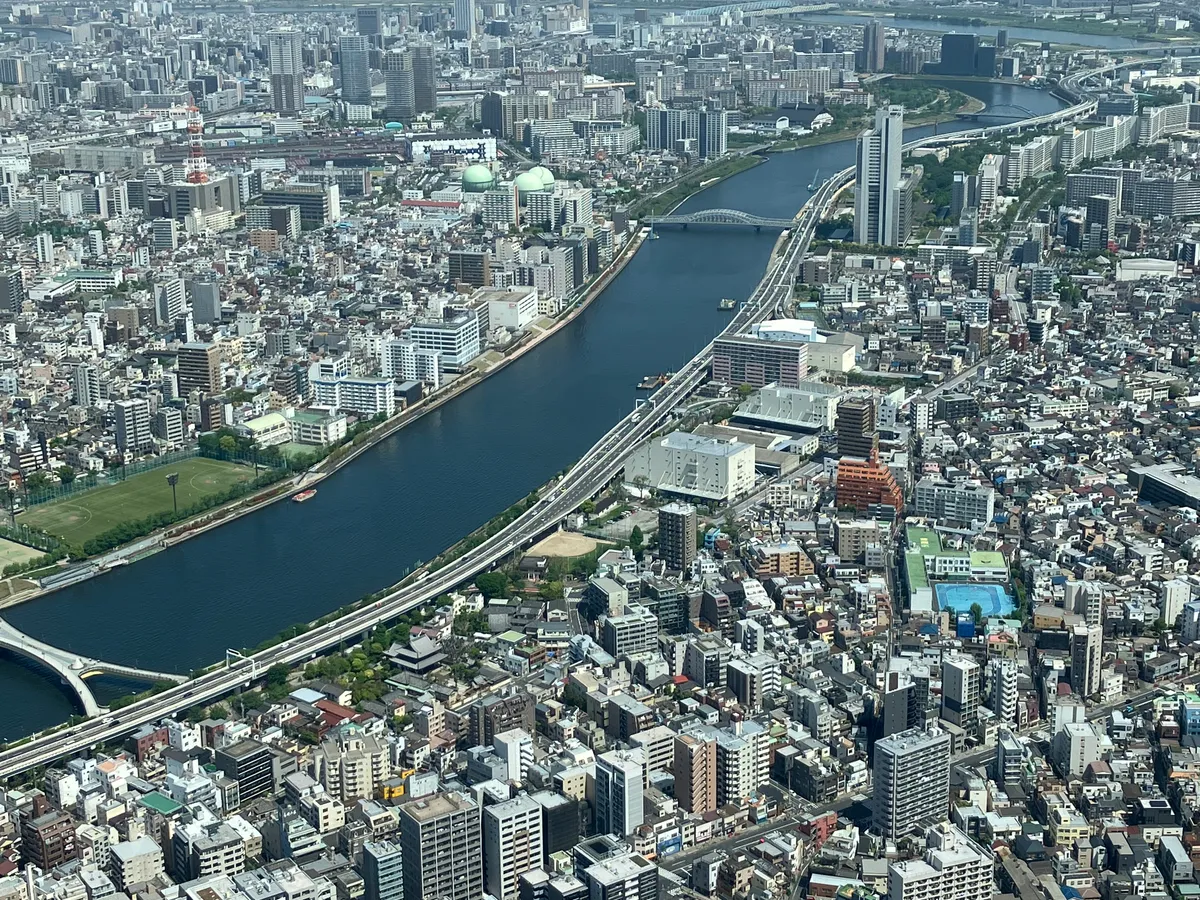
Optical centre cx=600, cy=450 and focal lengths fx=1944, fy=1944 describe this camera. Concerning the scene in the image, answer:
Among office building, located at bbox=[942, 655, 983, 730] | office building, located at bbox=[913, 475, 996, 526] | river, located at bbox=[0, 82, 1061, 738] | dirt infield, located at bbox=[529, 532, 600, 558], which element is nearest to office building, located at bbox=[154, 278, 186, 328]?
river, located at bbox=[0, 82, 1061, 738]

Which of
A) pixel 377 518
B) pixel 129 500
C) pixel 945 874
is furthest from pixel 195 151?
pixel 945 874

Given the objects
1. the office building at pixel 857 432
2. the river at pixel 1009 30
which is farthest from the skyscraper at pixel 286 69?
the office building at pixel 857 432

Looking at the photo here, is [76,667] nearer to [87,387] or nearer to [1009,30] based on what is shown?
[87,387]

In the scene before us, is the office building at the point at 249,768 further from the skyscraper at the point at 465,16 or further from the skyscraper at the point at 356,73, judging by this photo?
the skyscraper at the point at 465,16

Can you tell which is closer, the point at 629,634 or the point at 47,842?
the point at 47,842

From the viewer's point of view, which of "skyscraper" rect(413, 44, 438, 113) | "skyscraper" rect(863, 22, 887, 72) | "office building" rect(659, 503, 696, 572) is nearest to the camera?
"office building" rect(659, 503, 696, 572)

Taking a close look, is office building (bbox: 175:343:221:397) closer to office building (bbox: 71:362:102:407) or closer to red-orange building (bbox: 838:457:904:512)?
office building (bbox: 71:362:102:407)
